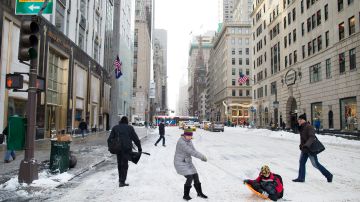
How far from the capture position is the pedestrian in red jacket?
7.05 meters

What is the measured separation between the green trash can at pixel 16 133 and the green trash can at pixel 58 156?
150cm

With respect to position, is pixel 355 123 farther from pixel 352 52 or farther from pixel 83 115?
pixel 83 115

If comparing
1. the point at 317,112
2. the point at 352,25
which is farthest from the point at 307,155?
the point at 317,112

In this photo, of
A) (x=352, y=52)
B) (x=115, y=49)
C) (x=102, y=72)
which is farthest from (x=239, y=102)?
(x=352, y=52)

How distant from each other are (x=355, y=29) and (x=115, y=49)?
36.6 meters

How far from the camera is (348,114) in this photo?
32.6 meters

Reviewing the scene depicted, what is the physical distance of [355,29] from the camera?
103 feet

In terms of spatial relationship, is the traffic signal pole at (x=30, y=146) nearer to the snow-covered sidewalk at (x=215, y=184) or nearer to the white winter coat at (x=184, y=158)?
the snow-covered sidewalk at (x=215, y=184)

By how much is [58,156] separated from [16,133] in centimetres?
184

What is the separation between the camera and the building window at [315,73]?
39.2 metres

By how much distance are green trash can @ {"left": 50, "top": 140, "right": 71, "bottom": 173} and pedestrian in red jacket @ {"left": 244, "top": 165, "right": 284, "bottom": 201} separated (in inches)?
235

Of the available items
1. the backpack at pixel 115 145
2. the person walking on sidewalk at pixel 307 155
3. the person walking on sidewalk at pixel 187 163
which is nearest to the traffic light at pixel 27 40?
the backpack at pixel 115 145

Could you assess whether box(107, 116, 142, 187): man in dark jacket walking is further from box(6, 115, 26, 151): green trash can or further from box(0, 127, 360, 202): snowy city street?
box(6, 115, 26, 151): green trash can

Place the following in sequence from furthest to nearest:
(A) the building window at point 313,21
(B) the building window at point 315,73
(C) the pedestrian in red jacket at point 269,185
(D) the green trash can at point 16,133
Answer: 1. (A) the building window at point 313,21
2. (B) the building window at point 315,73
3. (D) the green trash can at point 16,133
4. (C) the pedestrian in red jacket at point 269,185
